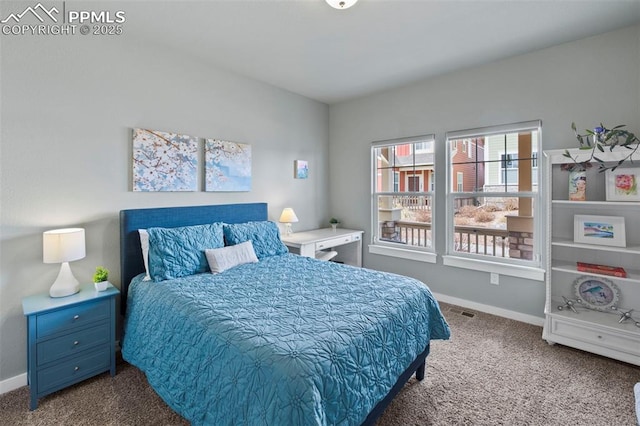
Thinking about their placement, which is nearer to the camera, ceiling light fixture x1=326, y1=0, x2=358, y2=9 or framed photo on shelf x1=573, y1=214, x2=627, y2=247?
ceiling light fixture x1=326, y1=0, x2=358, y2=9

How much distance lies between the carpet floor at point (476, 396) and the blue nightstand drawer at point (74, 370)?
90 millimetres

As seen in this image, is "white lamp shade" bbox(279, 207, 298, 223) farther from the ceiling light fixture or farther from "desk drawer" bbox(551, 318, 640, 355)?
"desk drawer" bbox(551, 318, 640, 355)

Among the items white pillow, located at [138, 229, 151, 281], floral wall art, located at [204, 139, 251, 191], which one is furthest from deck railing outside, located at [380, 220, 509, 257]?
white pillow, located at [138, 229, 151, 281]

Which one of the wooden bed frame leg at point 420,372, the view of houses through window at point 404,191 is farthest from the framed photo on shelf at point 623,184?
the wooden bed frame leg at point 420,372

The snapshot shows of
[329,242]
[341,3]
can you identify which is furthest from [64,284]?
[341,3]

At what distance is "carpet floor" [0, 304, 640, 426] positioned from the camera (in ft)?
5.81

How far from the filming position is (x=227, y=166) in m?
3.24

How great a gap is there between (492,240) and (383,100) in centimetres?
218

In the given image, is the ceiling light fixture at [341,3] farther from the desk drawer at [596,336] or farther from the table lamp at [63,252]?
the desk drawer at [596,336]

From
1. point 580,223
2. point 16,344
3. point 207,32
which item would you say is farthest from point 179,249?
point 580,223

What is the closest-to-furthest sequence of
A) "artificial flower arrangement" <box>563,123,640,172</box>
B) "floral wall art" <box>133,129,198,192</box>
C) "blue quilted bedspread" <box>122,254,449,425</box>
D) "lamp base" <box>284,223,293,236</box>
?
"blue quilted bedspread" <box>122,254,449,425</box>
"artificial flower arrangement" <box>563,123,640,172</box>
"floral wall art" <box>133,129,198,192</box>
"lamp base" <box>284,223,293,236</box>

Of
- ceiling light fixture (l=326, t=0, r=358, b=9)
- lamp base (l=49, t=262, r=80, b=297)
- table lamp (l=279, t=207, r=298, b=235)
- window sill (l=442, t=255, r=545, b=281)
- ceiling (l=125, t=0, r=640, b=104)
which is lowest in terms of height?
window sill (l=442, t=255, r=545, b=281)

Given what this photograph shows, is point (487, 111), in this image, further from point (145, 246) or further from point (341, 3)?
point (145, 246)

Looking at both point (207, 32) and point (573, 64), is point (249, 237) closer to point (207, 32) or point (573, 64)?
point (207, 32)
